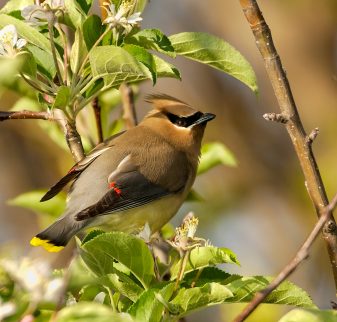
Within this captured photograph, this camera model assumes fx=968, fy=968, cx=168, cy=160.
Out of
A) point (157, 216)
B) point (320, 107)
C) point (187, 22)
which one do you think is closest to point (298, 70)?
point (320, 107)

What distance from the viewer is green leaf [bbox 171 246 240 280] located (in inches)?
91.3

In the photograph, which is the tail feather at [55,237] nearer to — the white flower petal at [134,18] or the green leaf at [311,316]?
the white flower petal at [134,18]

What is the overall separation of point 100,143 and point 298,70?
12.1ft

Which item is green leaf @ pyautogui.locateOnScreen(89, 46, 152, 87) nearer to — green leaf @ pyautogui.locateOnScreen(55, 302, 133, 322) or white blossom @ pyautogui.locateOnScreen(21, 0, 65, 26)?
white blossom @ pyautogui.locateOnScreen(21, 0, 65, 26)

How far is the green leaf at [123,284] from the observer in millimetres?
2227

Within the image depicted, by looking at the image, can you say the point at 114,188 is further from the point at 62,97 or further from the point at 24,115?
the point at 62,97

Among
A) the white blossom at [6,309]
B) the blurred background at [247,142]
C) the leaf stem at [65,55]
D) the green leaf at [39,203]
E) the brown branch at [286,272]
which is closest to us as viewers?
the white blossom at [6,309]

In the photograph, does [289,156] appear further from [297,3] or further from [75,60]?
[75,60]

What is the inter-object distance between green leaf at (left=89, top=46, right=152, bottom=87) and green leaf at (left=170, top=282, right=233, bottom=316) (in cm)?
57

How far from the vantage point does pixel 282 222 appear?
617 cm

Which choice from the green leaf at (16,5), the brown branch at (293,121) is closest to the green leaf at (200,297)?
the brown branch at (293,121)

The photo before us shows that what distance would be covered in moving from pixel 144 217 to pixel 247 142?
9.28 feet

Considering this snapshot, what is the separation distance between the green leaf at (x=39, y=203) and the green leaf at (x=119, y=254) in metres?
1.26

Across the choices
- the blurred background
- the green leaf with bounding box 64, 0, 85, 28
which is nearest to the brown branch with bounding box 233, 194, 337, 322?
the green leaf with bounding box 64, 0, 85, 28
